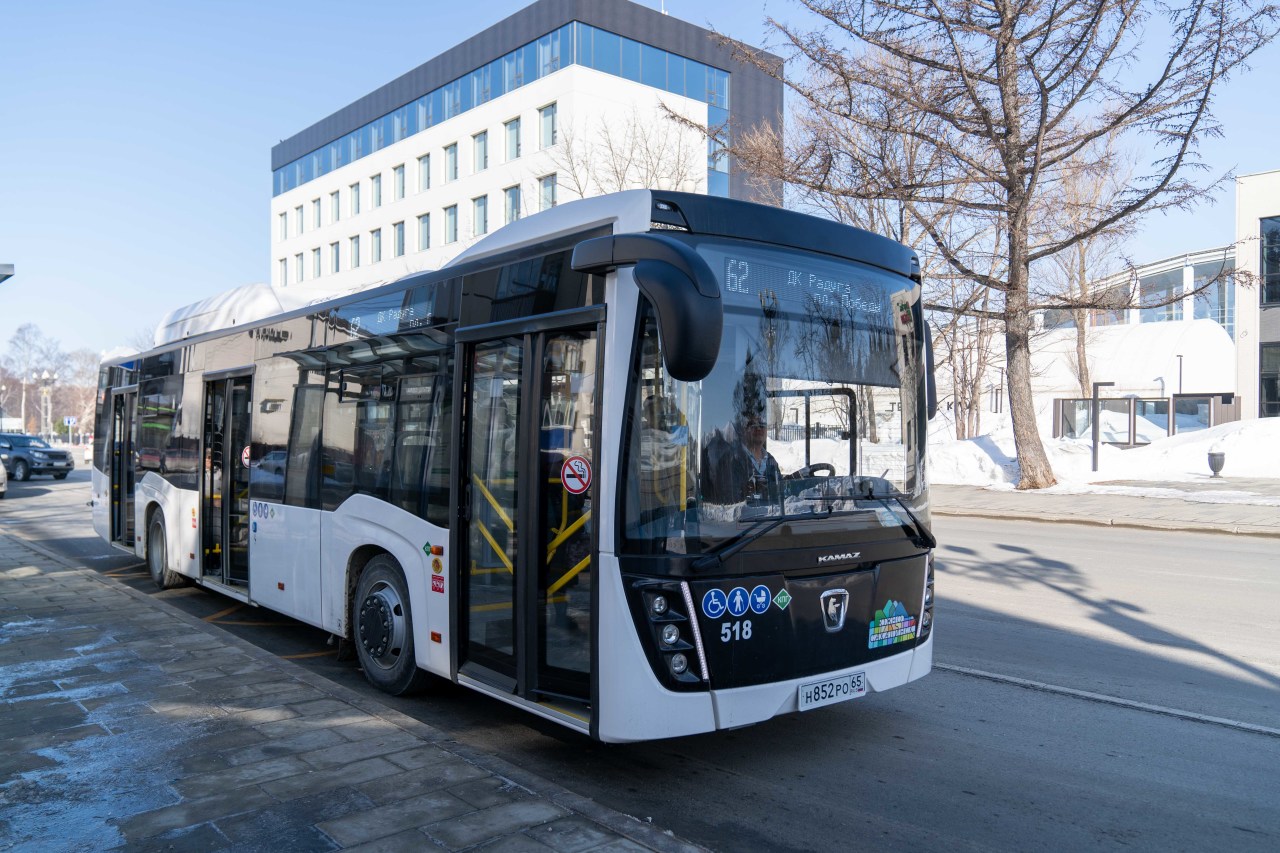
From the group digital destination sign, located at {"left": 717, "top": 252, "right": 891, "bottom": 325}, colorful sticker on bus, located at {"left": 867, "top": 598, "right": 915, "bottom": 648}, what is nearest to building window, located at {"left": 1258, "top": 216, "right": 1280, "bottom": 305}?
digital destination sign, located at {"left": 717, "top": 252, "right": 891, "bottom": 325}

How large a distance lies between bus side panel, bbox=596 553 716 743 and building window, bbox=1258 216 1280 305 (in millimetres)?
43605

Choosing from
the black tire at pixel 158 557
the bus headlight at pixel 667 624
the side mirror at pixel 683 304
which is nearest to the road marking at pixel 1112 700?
the bus headlight at pixel 667 624

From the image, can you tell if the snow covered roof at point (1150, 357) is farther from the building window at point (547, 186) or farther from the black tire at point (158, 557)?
the black tire at point (158, 557)

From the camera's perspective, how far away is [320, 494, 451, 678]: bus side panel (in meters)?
5.99

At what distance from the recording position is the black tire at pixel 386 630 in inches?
253

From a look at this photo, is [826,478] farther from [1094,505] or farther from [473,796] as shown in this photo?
[1094,505]

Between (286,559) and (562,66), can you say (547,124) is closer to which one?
(562,66)

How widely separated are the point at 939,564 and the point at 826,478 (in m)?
8.43

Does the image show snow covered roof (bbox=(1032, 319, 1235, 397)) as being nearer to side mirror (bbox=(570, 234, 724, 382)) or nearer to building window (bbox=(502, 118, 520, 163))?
building window (bbox=(502, 118, 520, 163))

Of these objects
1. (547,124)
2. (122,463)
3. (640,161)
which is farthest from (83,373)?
(122,463)

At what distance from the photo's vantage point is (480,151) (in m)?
47.9

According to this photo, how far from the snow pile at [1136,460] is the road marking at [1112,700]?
63.7 ft

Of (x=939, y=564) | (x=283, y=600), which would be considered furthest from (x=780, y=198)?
(x=283, y=600)

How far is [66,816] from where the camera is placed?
4.24m
